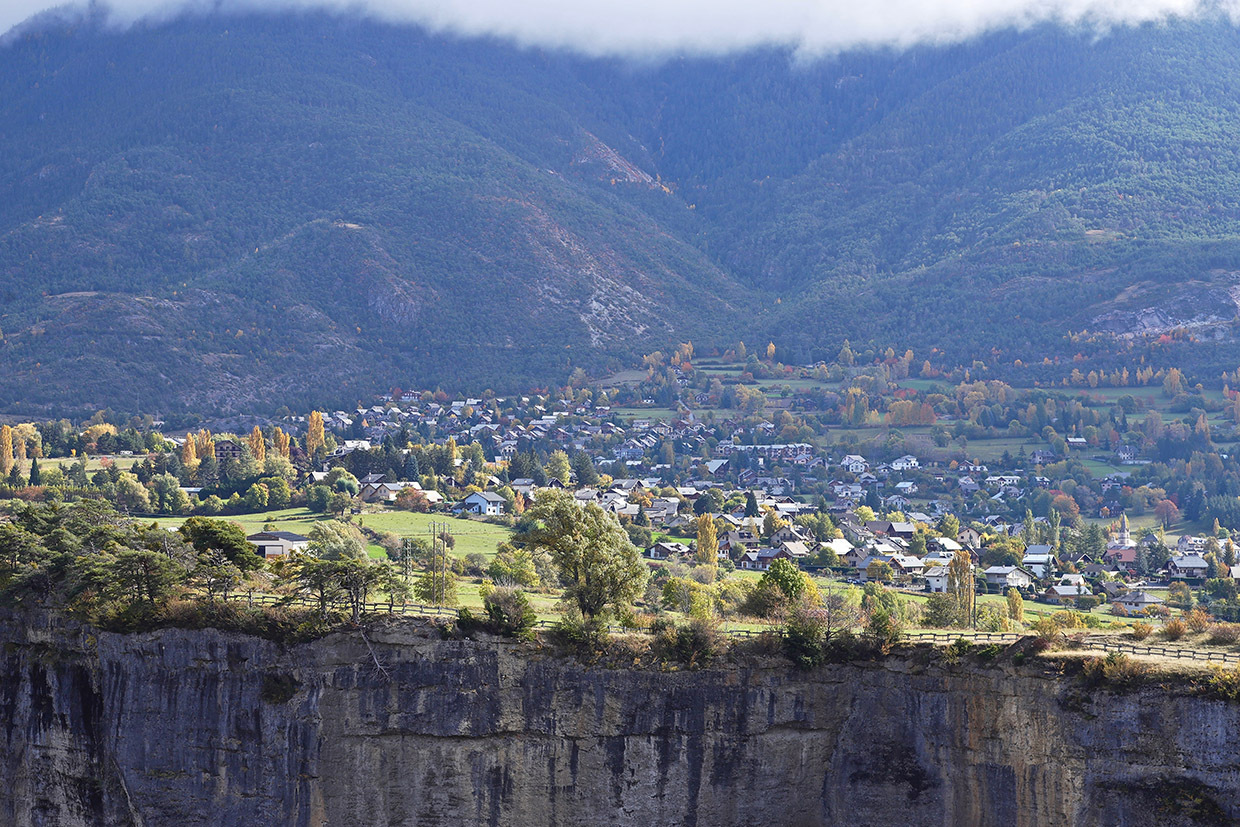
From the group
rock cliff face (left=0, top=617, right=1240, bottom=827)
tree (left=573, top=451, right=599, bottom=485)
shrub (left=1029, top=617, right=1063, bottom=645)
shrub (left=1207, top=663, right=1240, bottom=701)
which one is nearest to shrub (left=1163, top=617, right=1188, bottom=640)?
shrub (left=1029, top=617, right=1063, bottom=645)

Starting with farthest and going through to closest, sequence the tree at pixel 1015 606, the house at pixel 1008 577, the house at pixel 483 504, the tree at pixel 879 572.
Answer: the house at pixel 483 504, the house at pixel 1008 577, the tree at pixel 879 572, the tree at pixel 1015 606

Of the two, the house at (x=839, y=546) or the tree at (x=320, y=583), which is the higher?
the tree at (x=320, y=583)

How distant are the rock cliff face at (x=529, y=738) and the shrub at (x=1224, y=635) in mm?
7480

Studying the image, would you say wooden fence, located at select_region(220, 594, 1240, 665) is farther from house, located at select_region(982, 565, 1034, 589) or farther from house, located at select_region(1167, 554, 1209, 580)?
house, located at select_region(1167, 554, 1209, 580)

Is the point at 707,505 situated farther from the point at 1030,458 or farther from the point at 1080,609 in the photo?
the point at 1030,458

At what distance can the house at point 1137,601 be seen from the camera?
99.3 m

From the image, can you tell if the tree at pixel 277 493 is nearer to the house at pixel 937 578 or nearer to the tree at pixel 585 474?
the tree at pixel 585 474

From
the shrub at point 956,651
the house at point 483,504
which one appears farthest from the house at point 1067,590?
the shrub at point 956,651

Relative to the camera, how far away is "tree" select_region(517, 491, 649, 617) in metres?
61.4

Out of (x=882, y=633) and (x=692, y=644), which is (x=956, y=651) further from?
(x=692, y=644)

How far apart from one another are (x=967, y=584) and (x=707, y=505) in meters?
51.1

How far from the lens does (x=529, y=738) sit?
185 ft

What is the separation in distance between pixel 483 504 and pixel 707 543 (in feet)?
67.2

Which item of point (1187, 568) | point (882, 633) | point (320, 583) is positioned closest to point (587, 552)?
point (320, 583)
